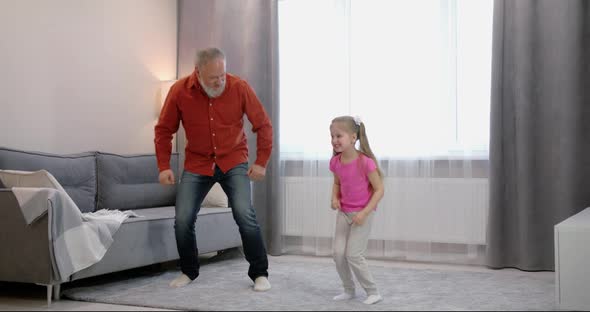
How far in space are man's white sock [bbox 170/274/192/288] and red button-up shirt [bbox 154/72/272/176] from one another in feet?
1.84

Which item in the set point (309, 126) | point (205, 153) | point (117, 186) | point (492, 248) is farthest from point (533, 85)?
point (117, 186)

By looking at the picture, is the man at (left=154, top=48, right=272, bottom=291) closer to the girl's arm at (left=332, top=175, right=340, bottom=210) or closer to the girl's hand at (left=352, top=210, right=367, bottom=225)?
the girl's arm at (left=332, top=175, right=340, bottom=210)

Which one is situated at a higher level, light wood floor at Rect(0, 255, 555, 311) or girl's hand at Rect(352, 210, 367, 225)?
girl's hand at Rect(352, 210, 367, 225)

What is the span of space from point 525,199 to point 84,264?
8.25 feet

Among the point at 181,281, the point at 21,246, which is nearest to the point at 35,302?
the point at 21,246

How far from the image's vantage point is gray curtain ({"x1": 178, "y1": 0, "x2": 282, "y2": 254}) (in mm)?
4707

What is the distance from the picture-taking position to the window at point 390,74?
13.6 ft

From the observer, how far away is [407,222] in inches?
171

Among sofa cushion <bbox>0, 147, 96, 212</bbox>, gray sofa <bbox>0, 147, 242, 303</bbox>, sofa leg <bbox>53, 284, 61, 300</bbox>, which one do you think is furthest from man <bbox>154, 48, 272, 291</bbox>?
sofa cushion <bbox>0, 147, 96, 212</bbox>

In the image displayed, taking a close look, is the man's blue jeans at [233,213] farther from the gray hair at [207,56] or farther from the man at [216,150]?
the gray hair at [207,56]

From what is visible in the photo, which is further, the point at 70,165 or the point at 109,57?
the point at 109,57

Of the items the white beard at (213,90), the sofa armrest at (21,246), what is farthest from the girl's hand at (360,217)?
the sofa armrest at (21,246)

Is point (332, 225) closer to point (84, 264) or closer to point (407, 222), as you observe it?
point (407, 222)

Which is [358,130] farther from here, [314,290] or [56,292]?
[56,292]
